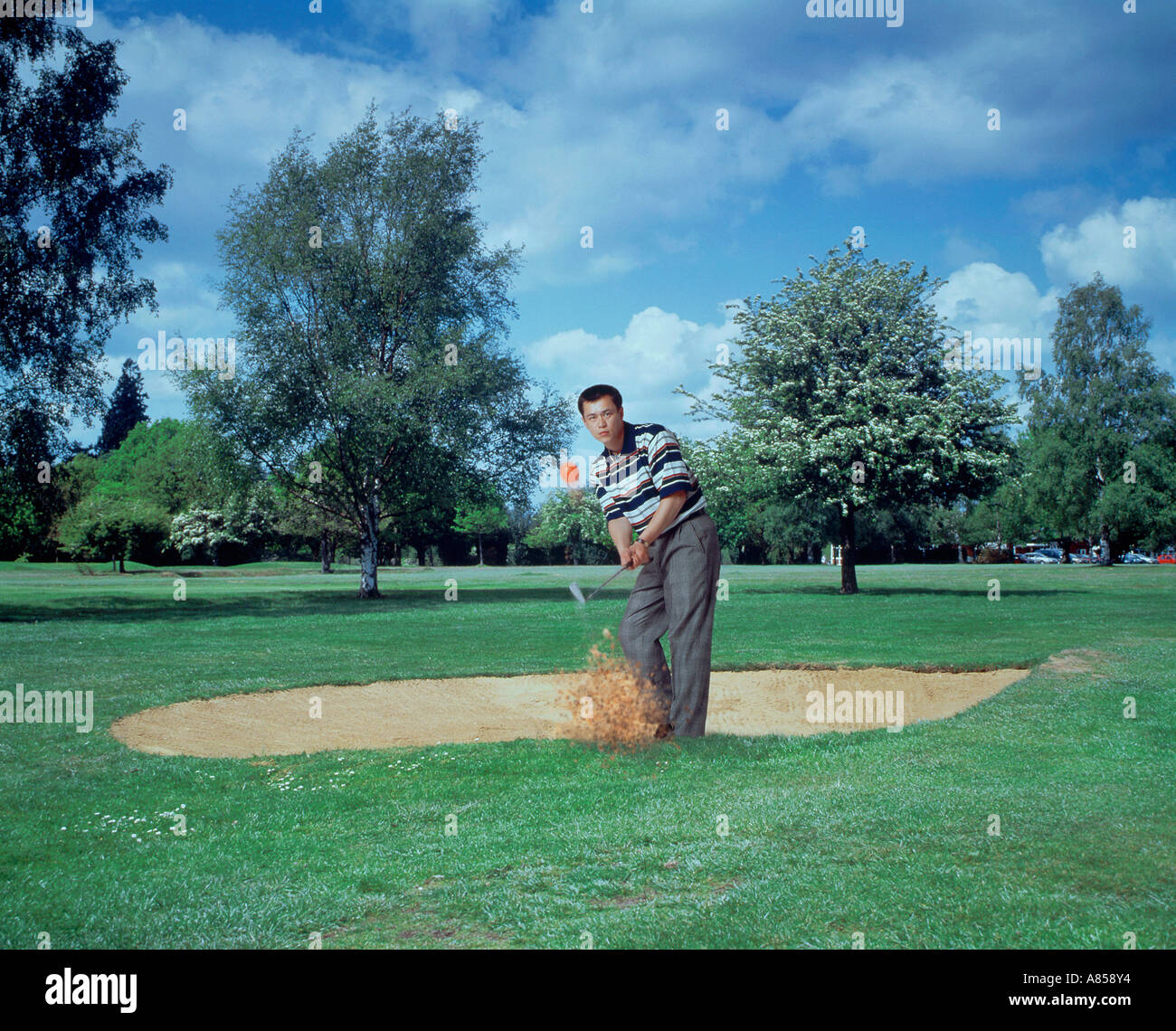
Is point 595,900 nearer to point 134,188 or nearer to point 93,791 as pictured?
point 93,791

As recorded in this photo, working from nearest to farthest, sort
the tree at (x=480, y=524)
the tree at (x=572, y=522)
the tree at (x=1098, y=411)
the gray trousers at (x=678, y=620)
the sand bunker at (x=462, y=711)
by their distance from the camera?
the gray trousers at (x=678, y=620)
the sand bunker at (x=462, y=711)
the tree at (x=572, y=522)
the tree at (x=1098, y=411)
the tree at (x=480, y=524)

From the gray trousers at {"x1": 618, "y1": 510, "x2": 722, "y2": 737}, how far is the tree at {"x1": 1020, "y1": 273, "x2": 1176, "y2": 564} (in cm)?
5207

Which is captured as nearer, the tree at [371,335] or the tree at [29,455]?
the tree at [29,455]

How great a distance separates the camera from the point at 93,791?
288 inches

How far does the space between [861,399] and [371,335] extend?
18.0 meters

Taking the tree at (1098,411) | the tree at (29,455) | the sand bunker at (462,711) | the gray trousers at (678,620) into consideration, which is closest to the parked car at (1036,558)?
the tree at (1098,411)

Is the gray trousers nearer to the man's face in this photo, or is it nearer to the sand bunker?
the man's face

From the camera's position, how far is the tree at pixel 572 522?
33250mm

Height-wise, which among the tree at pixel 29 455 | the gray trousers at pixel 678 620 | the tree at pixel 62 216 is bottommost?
the gray trousers at pixel 678 620

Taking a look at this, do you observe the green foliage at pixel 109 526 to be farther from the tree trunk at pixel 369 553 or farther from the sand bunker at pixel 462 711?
the sand bunker at pixel 462 711

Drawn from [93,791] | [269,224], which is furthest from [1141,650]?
[269,224]

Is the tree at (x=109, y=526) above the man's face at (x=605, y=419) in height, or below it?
below

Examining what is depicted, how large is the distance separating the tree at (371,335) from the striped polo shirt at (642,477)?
75.0 ft

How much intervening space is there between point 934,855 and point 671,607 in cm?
304
